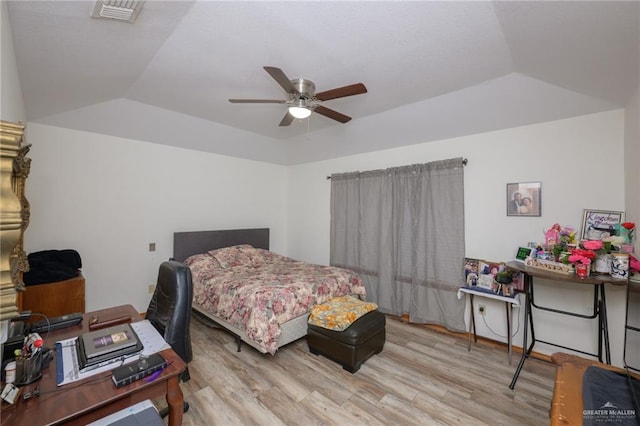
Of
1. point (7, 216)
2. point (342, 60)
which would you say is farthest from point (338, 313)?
point (7, 216)

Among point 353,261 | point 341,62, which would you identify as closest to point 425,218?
point 353,261

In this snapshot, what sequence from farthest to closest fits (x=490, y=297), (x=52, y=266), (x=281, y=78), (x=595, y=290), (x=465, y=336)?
(x=465, y=336) < (x=490, y=297) < (x=52, y=266) < (x=595, y=290) < (x=281, y=78)

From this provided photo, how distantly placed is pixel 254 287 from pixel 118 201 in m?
2.19

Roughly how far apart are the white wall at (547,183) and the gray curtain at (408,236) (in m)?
0.20

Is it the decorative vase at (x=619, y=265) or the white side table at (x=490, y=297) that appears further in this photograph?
the white side table at (x=490, y=297)

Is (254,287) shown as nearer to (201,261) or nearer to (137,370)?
(201,261)

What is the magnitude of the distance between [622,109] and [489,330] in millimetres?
2516

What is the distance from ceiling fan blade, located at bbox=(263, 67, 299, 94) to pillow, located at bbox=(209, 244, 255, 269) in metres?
2.61

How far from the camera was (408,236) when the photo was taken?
3660 mm

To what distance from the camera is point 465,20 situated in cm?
168

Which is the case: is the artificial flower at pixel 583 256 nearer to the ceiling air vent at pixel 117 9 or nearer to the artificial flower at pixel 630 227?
the artificial flower at pixel 630 227

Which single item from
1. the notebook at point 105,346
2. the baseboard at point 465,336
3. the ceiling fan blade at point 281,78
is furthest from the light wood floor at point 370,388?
the ceiling fan blade at point 281,78

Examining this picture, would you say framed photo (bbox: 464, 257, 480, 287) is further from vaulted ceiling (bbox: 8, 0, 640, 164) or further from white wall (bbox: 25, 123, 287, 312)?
white wall (bbox: 25, 123, 287, 312)

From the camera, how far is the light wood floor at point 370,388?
1.96m
